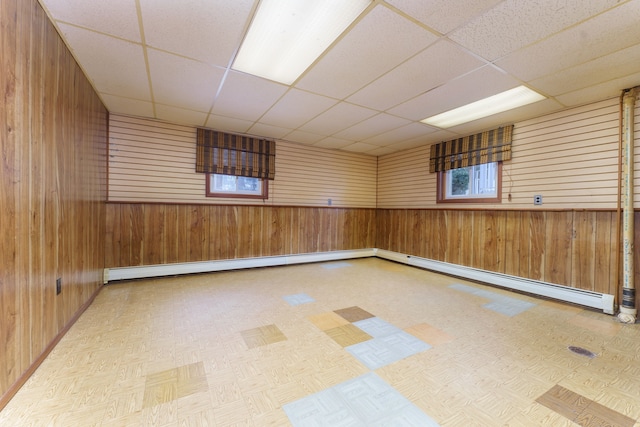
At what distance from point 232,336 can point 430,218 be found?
4356mm

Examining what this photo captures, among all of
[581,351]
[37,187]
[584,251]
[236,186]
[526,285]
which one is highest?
[236,186]

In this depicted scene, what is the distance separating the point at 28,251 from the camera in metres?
1.79

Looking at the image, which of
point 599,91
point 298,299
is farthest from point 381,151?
point 298,299

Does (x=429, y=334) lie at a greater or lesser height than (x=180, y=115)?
lesser

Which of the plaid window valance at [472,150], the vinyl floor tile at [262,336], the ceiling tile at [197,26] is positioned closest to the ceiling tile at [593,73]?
the plaid window valance at [472,150]

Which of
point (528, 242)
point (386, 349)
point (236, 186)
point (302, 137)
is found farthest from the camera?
point (302, 137)

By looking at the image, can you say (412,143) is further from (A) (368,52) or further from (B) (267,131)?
(A) (368,52)

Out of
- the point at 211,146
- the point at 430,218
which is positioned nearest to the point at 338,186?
the point at 430,218

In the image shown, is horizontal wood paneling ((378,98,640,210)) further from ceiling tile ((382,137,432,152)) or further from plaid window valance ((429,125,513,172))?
ceiling tile ((382,137,432,152))

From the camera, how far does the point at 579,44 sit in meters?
2.17

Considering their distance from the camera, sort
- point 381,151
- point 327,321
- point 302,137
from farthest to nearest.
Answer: point 381,151, point 302,137, point 327,321

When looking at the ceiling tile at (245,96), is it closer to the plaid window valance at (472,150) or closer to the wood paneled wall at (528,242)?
the plaid window valance at (472,150)

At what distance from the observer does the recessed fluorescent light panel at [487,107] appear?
3.17 meters

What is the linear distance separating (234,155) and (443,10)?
393 centimetres
